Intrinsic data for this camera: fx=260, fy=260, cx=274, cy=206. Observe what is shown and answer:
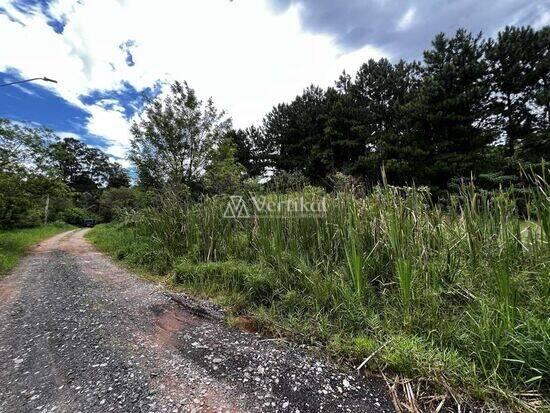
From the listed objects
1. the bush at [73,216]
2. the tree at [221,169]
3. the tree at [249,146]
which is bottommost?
the bush at [73,216]

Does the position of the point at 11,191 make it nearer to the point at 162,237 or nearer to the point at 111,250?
the point at 111,250

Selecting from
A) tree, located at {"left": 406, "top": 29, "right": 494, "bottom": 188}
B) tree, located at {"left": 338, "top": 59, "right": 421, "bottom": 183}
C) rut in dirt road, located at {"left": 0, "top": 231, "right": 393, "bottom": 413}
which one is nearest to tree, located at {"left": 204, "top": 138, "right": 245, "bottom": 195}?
rut in dirt road, located at {"left": 0, "top": 231, "right": 393, "bottom": 413}

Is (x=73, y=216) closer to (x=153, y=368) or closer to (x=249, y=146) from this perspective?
(x=249, y=146)

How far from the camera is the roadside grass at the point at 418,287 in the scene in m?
1.62

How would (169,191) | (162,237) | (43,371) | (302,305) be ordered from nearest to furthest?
1. (43,371)
2. (302,305)
3. (162,237)
4. (169,191)

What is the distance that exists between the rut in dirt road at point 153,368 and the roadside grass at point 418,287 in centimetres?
32

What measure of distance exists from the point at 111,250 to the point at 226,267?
5748 millimetres

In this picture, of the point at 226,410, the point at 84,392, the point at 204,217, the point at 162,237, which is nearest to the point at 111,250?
the point at 162,237

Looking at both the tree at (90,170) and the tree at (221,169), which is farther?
the tree at (90,170)

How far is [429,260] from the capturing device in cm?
240

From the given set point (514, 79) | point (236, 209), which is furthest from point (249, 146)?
point (236, 209)

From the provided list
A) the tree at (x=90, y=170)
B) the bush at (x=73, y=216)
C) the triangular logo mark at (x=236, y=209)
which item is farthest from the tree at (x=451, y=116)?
the tree at (x=90, y=170)

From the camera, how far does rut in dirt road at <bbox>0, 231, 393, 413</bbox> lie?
1.62 metres

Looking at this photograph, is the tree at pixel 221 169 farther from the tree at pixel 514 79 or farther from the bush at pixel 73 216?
the bush at pixel 73 216
